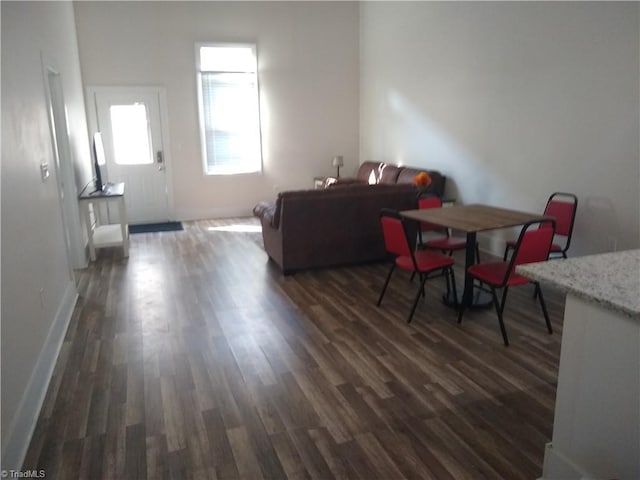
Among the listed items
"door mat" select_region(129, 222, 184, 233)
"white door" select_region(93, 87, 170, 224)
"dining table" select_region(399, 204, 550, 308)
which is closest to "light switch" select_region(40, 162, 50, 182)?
"dining table" select_region(399, 204, 550, 308)

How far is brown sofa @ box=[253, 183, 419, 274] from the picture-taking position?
4613 millimetres

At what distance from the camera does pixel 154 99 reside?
284 inches

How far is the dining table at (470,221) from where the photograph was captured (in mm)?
3443

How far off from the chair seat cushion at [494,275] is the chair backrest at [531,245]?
82mm

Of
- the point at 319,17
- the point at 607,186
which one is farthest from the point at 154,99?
the point at 607,186

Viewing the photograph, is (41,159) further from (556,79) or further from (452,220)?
(556,79)

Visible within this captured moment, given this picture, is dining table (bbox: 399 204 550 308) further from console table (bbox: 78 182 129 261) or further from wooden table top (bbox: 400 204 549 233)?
console table (bbox: 78 182 129 261)

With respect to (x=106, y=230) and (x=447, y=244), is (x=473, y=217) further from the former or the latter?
(x=106, y=230)

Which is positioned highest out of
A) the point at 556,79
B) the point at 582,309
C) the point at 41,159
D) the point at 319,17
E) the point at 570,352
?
the point at 319,17

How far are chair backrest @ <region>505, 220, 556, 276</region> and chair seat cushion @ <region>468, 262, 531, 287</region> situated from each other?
82mm

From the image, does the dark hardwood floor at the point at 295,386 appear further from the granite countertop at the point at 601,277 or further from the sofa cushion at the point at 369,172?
the sofa cushion at the point at 369,172

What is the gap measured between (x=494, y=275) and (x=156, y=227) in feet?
17.7

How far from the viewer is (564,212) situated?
4.25 meters

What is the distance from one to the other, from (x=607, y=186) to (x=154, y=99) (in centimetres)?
609
